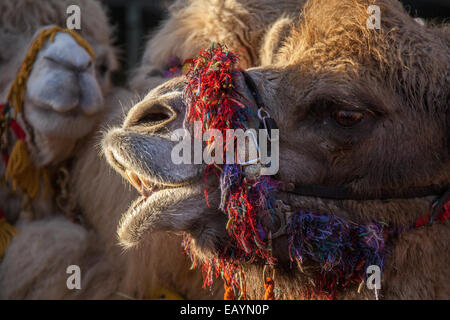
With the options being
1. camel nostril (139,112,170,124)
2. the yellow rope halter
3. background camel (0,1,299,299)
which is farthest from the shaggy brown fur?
camel nostril (139,112,170,124)

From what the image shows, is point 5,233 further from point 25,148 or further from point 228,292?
point 228,292

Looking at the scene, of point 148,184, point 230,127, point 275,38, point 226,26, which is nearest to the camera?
point 230,127

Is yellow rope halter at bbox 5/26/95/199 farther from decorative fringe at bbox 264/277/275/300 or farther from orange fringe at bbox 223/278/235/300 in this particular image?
decorative fringe at bbox 264/277/275/300

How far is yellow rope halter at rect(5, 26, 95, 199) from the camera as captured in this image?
2.53m

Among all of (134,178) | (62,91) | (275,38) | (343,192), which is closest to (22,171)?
(62,91)

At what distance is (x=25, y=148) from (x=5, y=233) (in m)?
0.44

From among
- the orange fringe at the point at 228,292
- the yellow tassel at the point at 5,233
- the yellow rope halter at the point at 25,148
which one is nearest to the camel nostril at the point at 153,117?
the orange fringe at the point at 228,292

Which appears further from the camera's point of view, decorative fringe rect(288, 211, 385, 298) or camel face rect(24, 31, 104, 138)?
camel face rect(24, 31, 104, 138)

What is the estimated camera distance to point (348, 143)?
5.29 feet

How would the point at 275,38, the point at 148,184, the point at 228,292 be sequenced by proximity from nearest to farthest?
the point at 148,184
the point at 228,292
the point at 275,38
